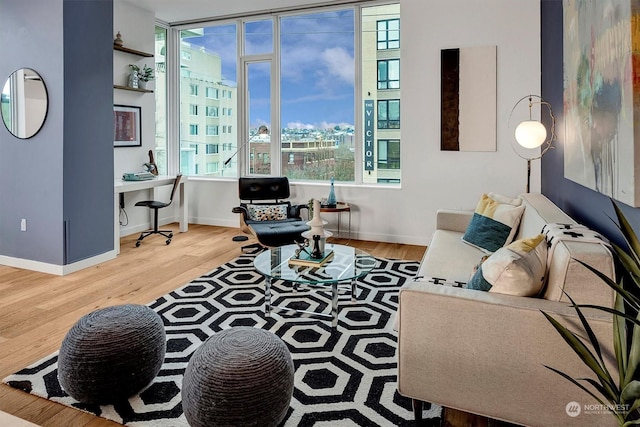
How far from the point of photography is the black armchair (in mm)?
4236

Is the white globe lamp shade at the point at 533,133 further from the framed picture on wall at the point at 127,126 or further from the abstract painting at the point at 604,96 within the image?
the framed picture on wall at the point at 127,126

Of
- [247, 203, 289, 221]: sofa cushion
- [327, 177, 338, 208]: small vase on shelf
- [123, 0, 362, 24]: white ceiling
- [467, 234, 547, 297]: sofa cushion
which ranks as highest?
[123, 0, 362, 24]: white ceiling

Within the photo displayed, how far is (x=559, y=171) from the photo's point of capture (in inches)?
136

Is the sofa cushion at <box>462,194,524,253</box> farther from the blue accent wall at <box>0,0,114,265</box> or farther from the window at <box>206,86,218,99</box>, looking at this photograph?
the window at <box>206,86,218,99</box>

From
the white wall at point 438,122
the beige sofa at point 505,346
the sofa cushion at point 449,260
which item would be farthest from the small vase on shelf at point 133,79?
the beige sofa at point 505,346

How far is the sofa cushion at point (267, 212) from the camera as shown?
16.0ft

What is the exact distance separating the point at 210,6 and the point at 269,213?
290cm

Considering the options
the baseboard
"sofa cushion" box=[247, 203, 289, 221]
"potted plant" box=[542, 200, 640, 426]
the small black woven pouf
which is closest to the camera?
"potted plant" box=[542, 200, 640, 426]

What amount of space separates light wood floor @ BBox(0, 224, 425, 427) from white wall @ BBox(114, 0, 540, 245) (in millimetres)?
386

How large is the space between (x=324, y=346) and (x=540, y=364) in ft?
4.26

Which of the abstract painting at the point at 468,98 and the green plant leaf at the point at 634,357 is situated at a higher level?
the abstract painting at the point at 468,98

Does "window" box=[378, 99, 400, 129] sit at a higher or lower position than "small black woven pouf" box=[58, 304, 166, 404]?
higher

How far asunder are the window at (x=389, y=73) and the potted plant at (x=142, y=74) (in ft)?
9.89

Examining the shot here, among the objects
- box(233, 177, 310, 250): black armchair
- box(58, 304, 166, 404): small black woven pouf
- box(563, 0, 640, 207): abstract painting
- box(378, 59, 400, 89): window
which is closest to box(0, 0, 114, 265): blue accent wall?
box(233, 177, 310, 250): black armchair
